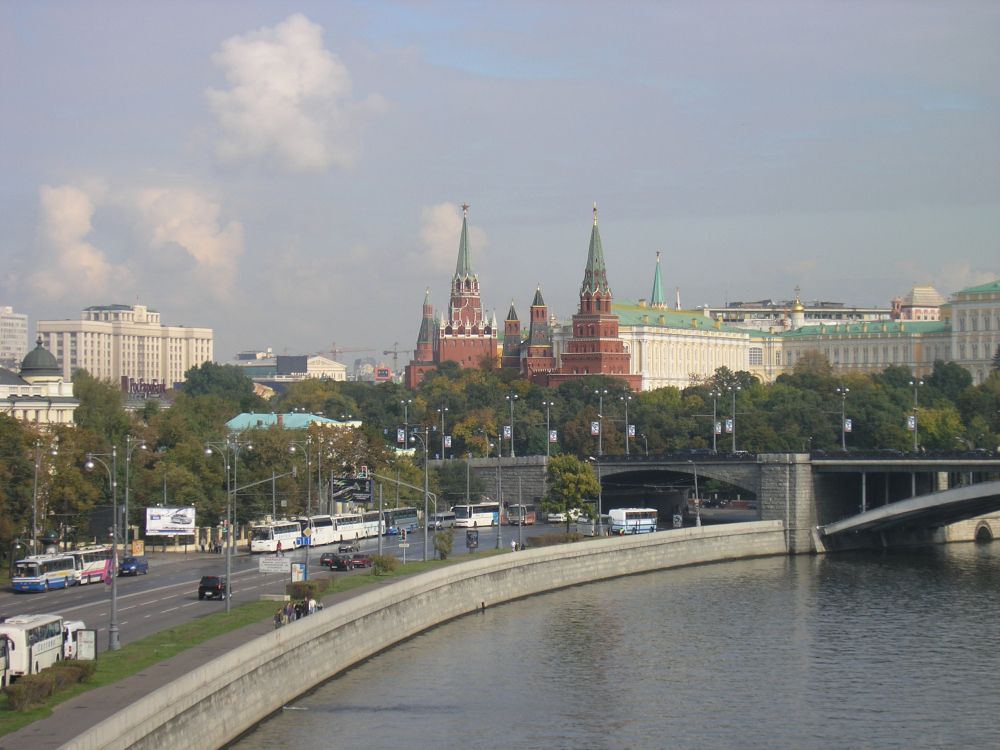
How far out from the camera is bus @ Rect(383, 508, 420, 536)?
375 feet

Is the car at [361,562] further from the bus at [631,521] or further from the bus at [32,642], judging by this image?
the bus at [32,642]

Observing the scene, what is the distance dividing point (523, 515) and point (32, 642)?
83.5 metres

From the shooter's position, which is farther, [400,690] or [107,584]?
[107,584]

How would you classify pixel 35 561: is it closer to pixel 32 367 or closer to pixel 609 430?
pixel 32 367

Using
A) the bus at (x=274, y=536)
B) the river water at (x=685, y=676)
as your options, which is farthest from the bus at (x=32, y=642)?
the bus at (x=274, y=536)

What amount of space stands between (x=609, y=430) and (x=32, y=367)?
53240 millimetres

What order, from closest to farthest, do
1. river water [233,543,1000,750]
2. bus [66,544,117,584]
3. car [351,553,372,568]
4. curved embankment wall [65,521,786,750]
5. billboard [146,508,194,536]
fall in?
curved embankment wall [65,521,786,750] < river water [233,543,1000,750] < bus [66,544,117,584] < car [351,553,372,568] < billboard [146,508,194,536]

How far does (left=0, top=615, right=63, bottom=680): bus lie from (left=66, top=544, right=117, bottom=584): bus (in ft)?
97.3

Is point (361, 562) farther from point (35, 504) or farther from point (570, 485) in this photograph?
point (570, 485)

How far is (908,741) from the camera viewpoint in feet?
163

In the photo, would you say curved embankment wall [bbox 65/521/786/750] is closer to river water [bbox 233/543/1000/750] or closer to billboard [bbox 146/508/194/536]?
river water [bbox 233/543/1000/750]

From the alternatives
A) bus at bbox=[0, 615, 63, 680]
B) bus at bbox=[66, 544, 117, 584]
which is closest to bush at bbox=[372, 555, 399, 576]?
bus at bbox=[66, 544, 117, 584]

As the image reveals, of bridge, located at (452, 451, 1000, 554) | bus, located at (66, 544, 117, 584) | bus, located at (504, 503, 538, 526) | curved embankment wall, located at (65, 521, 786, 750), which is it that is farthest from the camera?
bus, located at (504, 503, 538, 526)

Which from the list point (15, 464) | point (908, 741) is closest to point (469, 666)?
point (908, 741)
